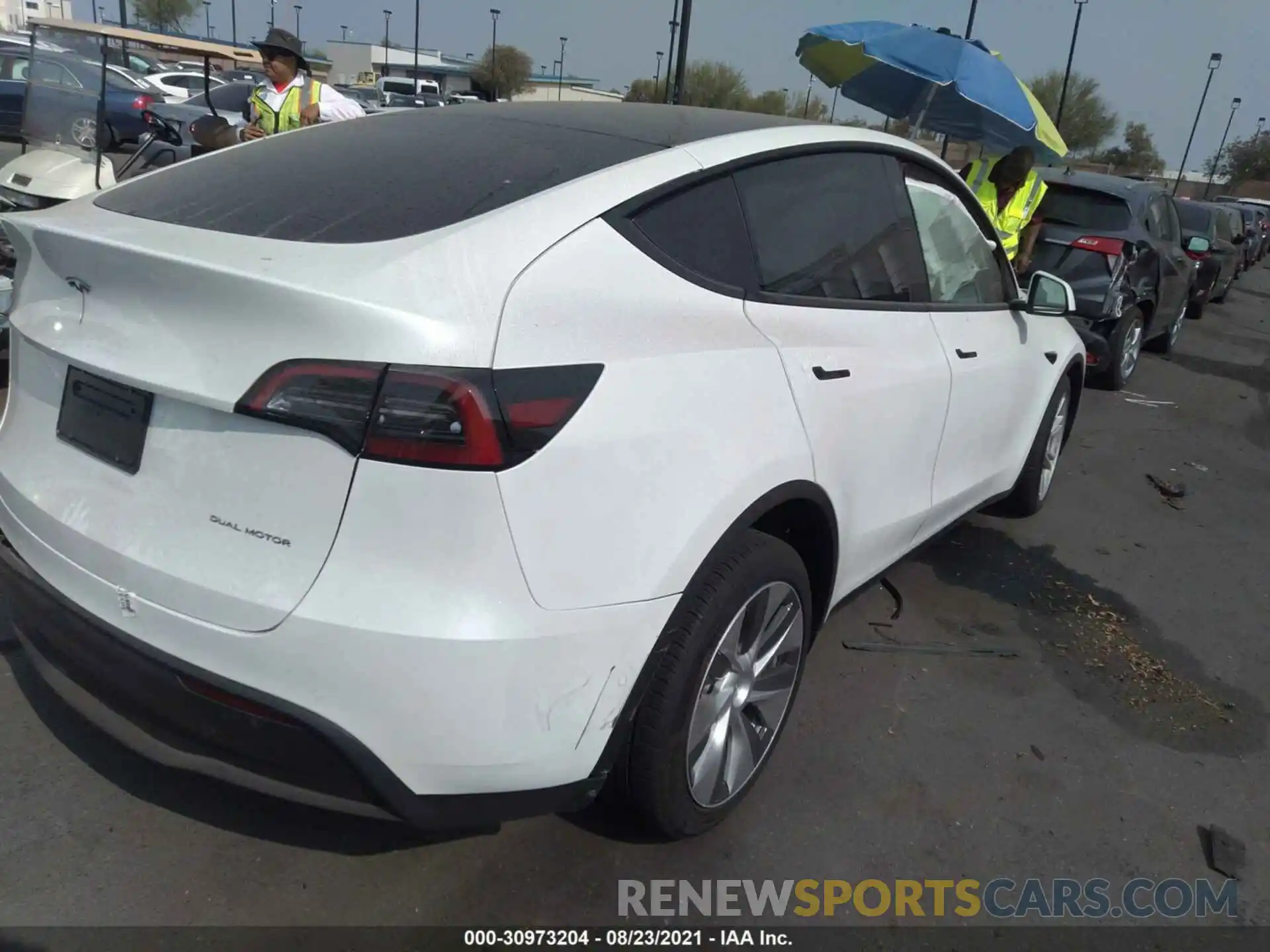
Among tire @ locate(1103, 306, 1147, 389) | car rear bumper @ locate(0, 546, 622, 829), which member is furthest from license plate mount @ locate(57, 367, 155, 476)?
tire @ locate(1103, 306, 1147, 389)

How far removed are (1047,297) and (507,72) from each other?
7257 cm

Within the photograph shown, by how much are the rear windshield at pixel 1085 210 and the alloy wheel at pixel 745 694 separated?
627 cm

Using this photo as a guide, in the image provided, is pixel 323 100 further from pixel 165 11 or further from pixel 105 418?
pixel 165 11

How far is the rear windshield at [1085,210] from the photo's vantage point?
25.5 ft

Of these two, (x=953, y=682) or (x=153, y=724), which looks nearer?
(x=153, y=724)

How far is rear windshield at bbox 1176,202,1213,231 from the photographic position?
13.9m

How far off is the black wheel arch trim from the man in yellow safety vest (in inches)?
200

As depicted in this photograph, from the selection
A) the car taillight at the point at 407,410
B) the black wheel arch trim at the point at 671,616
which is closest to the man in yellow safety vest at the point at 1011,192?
the black wheel arch trim at the point at 671,616

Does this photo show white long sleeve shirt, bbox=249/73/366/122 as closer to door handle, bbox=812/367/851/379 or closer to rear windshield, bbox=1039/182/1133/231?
door handle, bbox=812/367/851/379

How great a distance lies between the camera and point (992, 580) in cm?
433

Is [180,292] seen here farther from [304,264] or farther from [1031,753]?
[1031,753]

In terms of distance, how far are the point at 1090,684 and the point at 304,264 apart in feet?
9.95

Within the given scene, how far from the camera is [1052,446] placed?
16.2 feet

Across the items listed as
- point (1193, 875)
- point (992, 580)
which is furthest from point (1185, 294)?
point (1193, 875)
